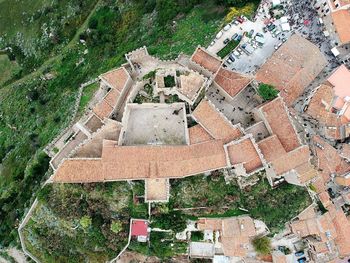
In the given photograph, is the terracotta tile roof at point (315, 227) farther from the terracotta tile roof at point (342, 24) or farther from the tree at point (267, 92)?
the terracotta tile roof at point (342, 24)

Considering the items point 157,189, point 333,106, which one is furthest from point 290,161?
point 157,189

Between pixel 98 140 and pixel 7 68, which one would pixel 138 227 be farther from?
pixel 7 68

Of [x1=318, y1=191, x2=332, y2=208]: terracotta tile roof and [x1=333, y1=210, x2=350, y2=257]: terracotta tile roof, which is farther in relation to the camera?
[x1=333, y1=210, x2=350, y2=257]: terracotta tile roof

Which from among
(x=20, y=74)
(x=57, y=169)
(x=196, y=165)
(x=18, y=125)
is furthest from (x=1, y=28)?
(x=196, y=165)

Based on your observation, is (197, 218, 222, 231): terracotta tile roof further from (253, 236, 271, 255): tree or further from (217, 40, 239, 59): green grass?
(217, 40, 239, 59): green grass

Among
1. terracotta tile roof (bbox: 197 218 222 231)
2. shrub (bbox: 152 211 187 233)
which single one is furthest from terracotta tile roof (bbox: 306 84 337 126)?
shrub (bbox: 152 211 187 233)

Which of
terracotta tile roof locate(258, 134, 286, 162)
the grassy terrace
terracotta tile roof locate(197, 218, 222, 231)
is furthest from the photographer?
the grassy terrace

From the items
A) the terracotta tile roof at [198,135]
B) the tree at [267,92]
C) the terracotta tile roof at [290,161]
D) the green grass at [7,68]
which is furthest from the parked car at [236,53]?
the green grass at [7,68]
